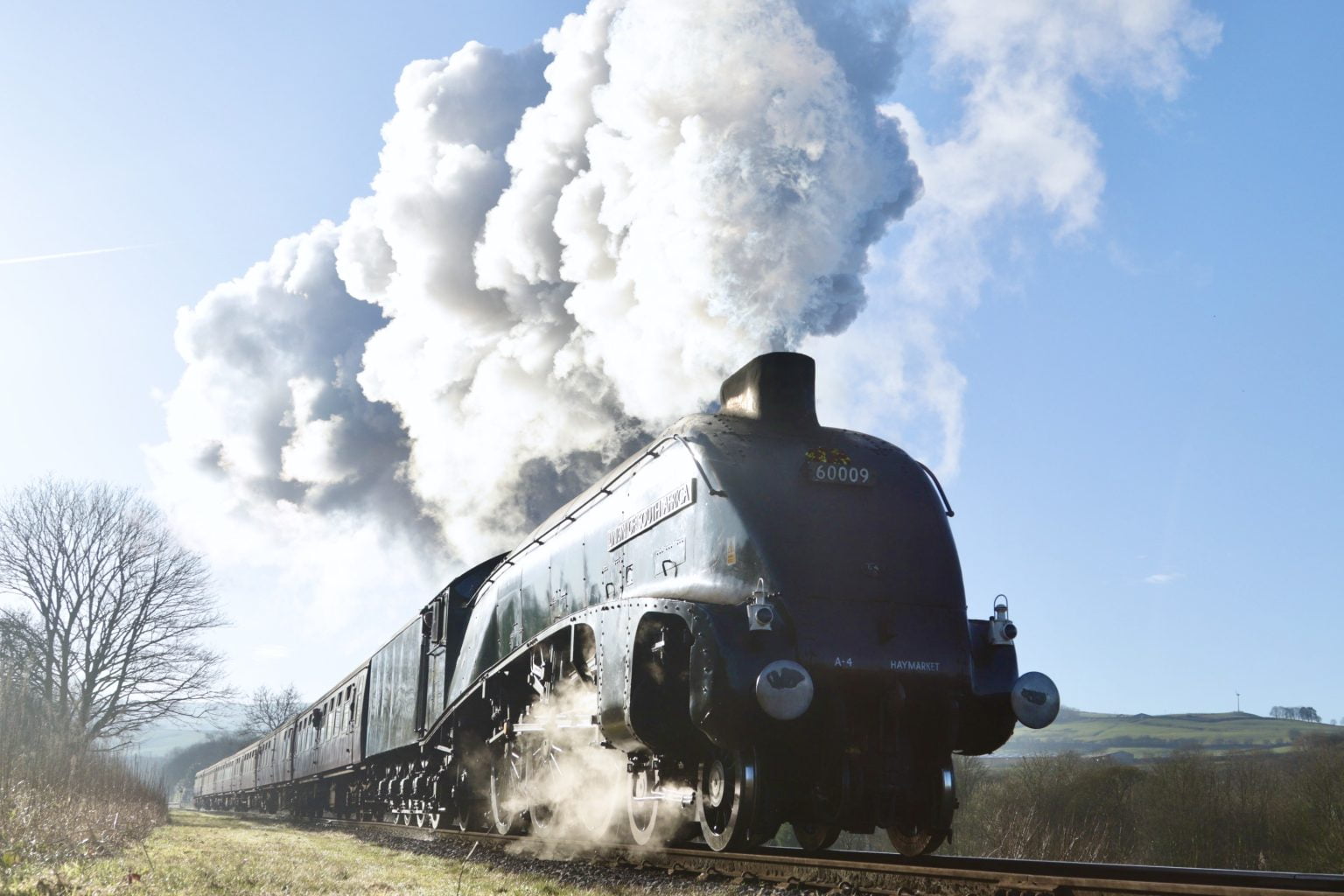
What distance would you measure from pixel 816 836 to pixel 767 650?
74.7 inches

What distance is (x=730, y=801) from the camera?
6805 millimetres

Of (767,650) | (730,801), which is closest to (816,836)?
(730,801)

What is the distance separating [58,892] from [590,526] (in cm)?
520

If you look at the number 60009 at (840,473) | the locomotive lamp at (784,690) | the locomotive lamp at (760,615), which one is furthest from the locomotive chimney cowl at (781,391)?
the locomotive lamp at (784,690)

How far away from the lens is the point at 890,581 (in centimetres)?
739

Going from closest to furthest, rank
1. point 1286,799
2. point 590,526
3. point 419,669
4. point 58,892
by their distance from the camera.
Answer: point 58,892
point 590,526
point 419,669
point 1286,799

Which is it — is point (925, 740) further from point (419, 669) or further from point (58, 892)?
point (419, 669)

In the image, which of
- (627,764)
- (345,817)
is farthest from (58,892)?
(345,817)

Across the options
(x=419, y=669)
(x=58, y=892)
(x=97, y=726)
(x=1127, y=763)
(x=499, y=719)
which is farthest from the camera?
(x=97, y=726)

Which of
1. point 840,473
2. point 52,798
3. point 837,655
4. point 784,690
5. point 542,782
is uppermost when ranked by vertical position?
point 840,473

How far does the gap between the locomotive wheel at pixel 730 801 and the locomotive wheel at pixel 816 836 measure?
72 centimetres

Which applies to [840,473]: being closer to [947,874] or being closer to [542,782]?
[947,874]

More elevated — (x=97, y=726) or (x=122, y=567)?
(x=122, y=567)

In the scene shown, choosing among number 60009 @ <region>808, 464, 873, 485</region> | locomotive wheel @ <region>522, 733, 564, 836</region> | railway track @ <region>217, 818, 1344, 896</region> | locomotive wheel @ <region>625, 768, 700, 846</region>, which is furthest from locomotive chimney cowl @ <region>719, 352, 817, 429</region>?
locomotive wheel @ <region>522, 733, 564, 836</region>
